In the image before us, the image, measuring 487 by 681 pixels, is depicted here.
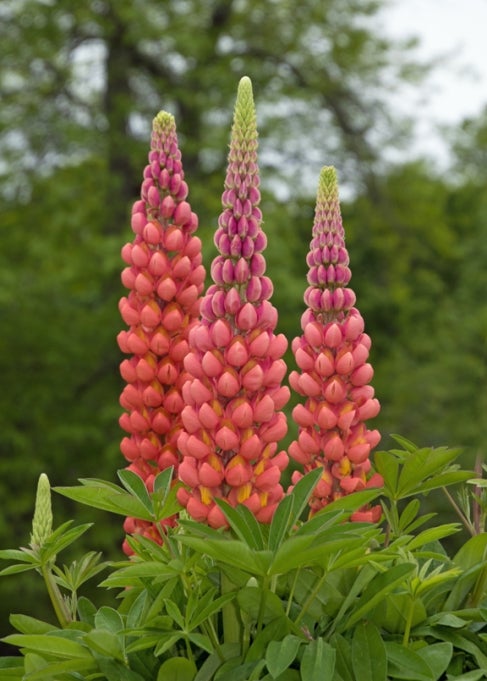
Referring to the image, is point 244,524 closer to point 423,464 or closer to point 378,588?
point 378,588

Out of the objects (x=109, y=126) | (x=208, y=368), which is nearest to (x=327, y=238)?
(x=208, y=368)

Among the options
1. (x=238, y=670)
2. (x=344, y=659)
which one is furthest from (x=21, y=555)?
(x=344, y=659)

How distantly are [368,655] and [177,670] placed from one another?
0.24m

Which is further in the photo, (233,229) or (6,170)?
(6,170)

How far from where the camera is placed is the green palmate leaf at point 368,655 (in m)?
1.24

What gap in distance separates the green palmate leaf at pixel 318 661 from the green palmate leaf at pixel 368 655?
0.15 ft

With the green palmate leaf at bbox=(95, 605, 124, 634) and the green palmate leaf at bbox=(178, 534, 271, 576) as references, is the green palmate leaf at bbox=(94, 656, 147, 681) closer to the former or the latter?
the green palmate leaf at bbox=(95, 605, 124, 634)

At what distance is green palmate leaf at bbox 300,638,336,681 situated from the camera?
1.19 metres

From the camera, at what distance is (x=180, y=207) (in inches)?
64.6

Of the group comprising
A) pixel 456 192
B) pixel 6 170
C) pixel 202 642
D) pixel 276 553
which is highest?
pixel 456 192

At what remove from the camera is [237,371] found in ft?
4.46

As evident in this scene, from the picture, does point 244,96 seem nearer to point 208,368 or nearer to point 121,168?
point 208,368

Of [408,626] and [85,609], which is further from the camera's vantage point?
[85,609]

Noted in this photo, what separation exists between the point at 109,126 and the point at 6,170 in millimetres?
1283
